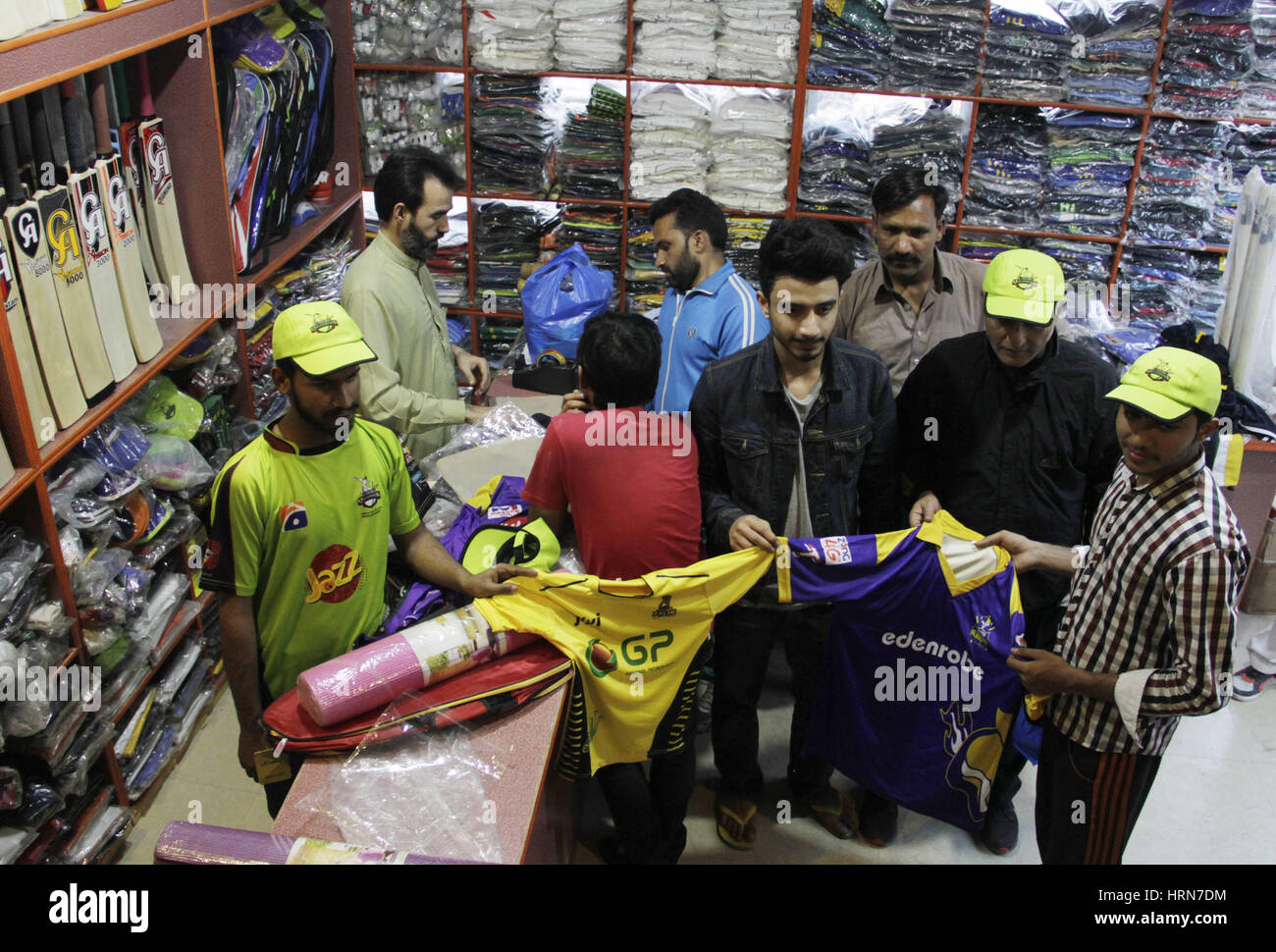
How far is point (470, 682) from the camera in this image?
2.34 m

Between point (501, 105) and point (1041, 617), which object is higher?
point (501, 105)

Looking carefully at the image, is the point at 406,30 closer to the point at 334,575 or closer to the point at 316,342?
the point at 316,342

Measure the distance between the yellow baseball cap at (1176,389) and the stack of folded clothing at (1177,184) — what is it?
3.45m

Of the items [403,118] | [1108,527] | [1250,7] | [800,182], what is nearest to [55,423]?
[1108,527]

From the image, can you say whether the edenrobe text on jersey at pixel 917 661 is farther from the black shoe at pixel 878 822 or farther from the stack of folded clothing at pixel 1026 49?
the stack of folded clothing at pixel 1026 49

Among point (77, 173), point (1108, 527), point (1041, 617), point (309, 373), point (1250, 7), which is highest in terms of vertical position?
point (1250, 7)

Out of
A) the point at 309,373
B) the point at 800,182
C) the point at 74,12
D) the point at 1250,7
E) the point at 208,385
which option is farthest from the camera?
the point at 800,182

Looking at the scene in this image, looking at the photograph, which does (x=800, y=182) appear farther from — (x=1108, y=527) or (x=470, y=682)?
(x=470, y=682)

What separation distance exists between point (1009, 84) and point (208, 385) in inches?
154

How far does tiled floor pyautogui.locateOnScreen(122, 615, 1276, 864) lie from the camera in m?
3.33

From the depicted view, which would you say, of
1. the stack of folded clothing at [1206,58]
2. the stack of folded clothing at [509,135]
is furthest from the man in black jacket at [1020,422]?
the stack of folded clothing at [509,135]

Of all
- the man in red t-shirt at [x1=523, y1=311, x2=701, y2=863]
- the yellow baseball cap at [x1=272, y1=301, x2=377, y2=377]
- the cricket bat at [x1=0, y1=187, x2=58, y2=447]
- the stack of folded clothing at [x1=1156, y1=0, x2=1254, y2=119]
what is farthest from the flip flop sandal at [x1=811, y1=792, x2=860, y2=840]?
the stack of folded clothing at [x1=1156, y1=0, x2=1254, y2=119]

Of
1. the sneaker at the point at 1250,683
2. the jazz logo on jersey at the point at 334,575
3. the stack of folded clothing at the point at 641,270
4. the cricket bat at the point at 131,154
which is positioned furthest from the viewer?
the stack of folded clothing at the point at 641,270

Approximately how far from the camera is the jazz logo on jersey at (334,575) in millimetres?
2428
